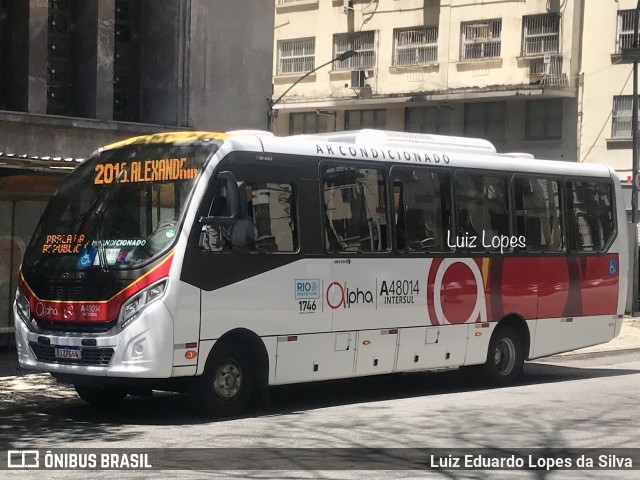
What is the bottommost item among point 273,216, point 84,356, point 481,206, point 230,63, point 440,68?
point 84,356

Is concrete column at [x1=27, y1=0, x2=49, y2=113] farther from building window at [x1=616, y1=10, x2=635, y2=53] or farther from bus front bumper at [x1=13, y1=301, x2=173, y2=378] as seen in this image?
building window at [x1=616, y1=10, x2=635, y2=53]

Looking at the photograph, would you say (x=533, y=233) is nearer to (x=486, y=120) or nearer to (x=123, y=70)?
(x=123, y=70)

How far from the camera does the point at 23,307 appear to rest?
523 inches

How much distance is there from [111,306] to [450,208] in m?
5.29

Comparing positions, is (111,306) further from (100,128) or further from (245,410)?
(100,128)

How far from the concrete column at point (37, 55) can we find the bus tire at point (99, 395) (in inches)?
365

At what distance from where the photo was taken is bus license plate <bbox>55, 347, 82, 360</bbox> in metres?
12.5

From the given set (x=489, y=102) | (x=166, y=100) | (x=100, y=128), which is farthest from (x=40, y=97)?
(x=489, y=102)

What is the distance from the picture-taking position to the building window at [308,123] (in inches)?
1884

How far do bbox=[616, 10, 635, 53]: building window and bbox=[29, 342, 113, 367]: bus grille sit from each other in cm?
3115

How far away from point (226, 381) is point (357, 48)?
1356 inches

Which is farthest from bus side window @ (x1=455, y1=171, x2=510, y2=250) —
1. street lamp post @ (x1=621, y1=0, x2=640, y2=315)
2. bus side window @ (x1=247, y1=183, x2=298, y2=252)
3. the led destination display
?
street lamp post @ (x1=621, y1=0, x2=640, y2=315)

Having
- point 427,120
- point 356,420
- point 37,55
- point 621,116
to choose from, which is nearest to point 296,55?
point 427,120

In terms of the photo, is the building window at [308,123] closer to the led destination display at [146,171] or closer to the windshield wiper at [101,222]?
the led destination display at [146,171]
